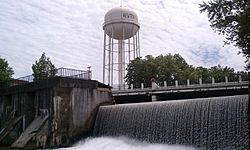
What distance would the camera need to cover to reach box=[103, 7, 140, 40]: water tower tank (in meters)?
36.4

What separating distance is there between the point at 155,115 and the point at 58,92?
5804 millimetres

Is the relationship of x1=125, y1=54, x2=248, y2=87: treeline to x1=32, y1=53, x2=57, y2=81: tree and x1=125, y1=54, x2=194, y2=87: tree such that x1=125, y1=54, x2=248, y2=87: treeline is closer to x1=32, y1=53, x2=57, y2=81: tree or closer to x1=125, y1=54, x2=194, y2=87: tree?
x1=125, y1=54, x2=194, y2=87: tree

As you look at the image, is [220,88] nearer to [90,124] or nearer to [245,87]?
[245,87]

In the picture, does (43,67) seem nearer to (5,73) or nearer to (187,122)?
(5,73)

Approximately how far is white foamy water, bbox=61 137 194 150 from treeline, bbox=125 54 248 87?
64.6ft

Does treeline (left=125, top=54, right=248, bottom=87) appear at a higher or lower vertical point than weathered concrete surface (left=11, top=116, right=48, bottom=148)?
higher

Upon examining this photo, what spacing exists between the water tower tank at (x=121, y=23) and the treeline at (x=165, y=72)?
387 cm

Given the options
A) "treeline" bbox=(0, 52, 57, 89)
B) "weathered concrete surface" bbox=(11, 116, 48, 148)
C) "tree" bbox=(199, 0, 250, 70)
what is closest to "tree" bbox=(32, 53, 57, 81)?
"treeline" bbox=(0, 52, 57, 89)

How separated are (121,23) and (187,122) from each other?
74.0ft

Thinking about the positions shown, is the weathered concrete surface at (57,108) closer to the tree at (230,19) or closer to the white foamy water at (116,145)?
the white foamy water at (116,145)

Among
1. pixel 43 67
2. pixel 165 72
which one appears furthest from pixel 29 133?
pixel 165 72

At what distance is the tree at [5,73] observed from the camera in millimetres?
29127

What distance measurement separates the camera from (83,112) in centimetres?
1986

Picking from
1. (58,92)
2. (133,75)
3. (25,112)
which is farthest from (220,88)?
(133,75)
